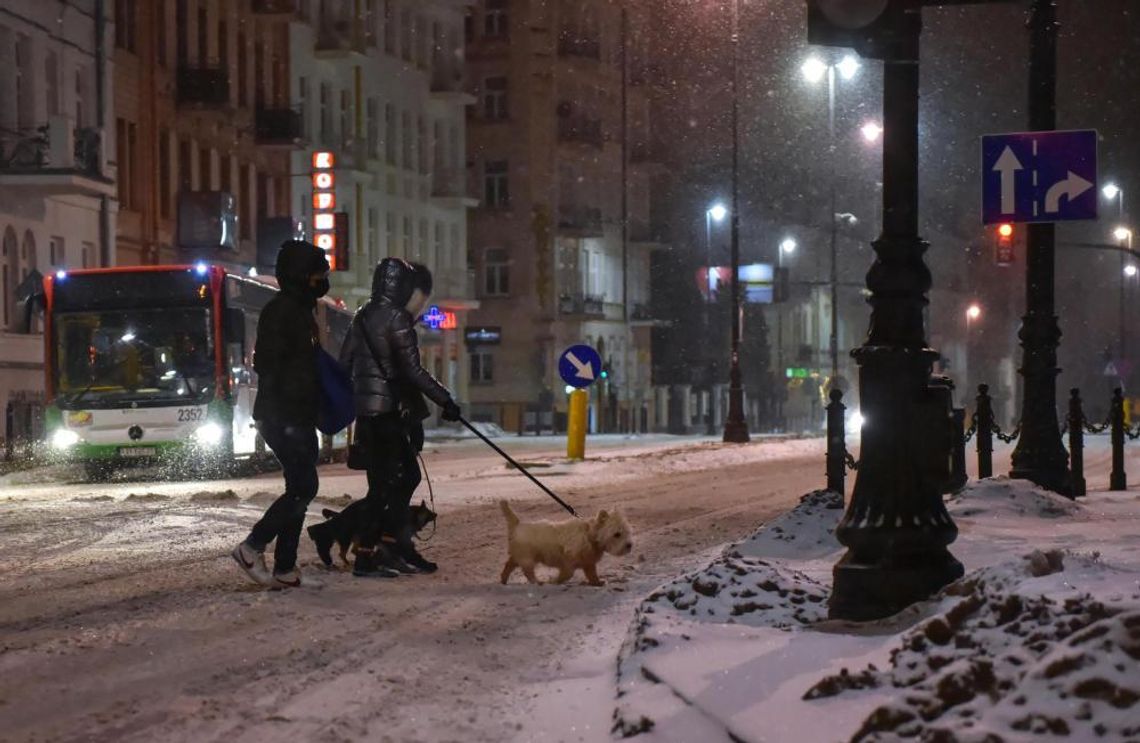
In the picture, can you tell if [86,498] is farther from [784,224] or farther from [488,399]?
[784,224]

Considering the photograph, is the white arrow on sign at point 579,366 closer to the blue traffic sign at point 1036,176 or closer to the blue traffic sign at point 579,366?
the blue traffic sign at point 579,366

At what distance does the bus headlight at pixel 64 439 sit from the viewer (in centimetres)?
2652

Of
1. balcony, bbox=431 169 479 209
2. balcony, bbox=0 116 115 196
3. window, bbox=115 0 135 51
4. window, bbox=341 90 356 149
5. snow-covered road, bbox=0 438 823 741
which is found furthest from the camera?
balcony, bbox=431 169 479 209

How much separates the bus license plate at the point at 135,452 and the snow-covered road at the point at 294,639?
1022 centimetres

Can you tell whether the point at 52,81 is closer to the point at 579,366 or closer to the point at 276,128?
the point at 276,128

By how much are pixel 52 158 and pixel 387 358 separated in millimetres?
31247

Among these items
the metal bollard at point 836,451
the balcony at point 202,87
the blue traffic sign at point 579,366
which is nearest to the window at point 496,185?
the balcony at point 202,87

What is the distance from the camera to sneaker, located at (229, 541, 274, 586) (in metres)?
9.98

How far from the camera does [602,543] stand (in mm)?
10547

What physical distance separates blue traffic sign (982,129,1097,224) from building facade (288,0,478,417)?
4122 centimetres

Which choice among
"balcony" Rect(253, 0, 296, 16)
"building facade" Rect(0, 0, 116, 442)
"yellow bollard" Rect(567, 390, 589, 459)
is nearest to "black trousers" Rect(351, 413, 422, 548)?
"yellow bollard" Rect(567, 390, 589, 459)

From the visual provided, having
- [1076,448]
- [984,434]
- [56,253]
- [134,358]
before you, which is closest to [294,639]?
[1076,448]

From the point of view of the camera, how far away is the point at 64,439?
2652 centimetres

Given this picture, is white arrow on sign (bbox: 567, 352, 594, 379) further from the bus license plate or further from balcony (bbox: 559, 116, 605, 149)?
Result: balcony (bbox: 559, 116, 605, 149)
